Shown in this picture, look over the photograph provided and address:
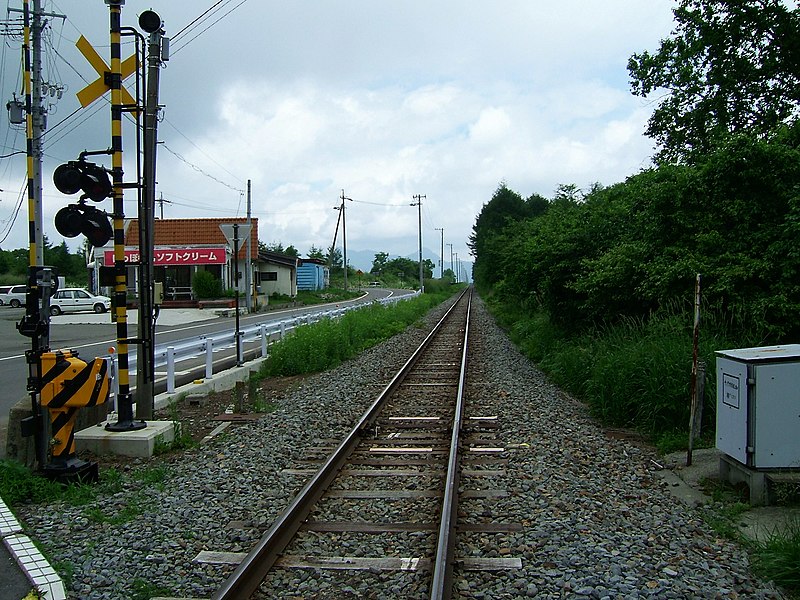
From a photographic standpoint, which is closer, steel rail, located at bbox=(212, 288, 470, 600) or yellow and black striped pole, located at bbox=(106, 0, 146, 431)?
steel rail, located at bbox=(212, 288, 470, 600)

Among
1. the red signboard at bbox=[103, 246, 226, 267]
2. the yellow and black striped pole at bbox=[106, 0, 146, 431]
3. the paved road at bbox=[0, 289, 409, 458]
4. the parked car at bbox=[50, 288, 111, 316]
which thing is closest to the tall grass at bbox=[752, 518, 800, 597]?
the yellow and black striped pole at bbox=[106, 0, 146, 431]

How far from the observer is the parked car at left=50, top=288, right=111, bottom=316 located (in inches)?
1433

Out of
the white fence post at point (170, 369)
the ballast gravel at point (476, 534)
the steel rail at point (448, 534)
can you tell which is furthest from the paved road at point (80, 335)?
the steel rail at point (448, 534)

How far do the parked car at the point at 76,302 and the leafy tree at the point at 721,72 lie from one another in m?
28.6

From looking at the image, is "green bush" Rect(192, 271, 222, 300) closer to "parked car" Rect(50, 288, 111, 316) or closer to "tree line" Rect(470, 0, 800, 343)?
"parked car" Rect(50, 288, 111, 316)

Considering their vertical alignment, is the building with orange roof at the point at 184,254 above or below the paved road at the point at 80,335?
above

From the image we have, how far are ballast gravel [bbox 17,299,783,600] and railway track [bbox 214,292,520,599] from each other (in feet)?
0.19

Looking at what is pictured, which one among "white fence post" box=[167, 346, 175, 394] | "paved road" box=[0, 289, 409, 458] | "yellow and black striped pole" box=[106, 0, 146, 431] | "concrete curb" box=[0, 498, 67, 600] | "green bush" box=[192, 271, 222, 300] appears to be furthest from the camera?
"green bush" box=[192, 271, 222, 300]

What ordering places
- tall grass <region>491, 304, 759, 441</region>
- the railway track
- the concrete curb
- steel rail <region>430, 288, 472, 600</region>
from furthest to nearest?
tall grass <region>491, 304, 759, 441</region>, the railway track, the concrete curb, steel rail <region>430, 288, 472, 600</region>

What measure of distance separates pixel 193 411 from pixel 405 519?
18.9ft

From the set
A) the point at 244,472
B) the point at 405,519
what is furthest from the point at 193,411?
the point at 405,519

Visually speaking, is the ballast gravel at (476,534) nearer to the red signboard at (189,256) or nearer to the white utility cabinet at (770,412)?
the white utility cabinet at (770,412)

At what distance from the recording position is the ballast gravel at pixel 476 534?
4.14 m

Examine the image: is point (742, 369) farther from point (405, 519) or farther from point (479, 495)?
point (405, 519)
